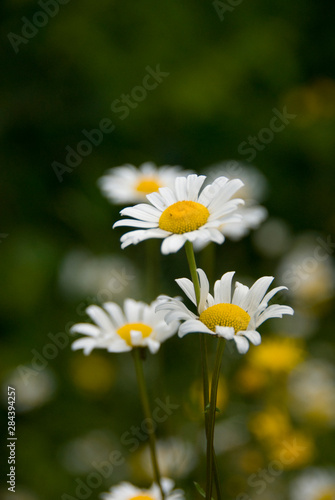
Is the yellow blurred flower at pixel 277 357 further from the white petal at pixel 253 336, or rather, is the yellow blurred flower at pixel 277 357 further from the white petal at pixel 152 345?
the white petal at pixel 253 336

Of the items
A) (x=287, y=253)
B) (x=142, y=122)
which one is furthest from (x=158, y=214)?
(x=142, y=122)

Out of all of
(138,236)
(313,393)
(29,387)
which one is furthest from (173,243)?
(29,387)

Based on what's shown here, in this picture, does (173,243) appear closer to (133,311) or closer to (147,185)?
(133,311)

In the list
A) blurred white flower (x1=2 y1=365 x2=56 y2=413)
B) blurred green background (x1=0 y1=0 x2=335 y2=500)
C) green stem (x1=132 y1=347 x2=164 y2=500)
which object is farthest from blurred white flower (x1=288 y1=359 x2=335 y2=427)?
green stem (x1=132 y1=347 x2=164 y2=500)

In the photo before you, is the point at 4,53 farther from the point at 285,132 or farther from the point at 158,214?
the point at 158,214

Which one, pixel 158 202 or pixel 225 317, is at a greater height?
pixel 158 202

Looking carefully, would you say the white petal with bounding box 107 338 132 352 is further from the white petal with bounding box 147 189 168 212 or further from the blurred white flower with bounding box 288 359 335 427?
the blurred white flower with bounding box 288 359 335 427

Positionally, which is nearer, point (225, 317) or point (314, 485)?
point (225, 317)
